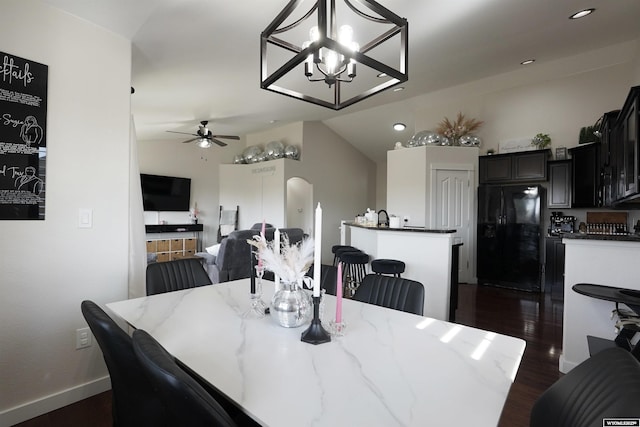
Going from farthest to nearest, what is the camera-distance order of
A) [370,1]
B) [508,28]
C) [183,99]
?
1. [183,99]
2. [508,28]
3. [370,1]

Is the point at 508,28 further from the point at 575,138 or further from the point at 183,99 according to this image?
the point at 183,99

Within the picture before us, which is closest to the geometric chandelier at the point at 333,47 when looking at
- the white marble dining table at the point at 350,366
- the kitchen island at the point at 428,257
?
the white marble dining table at the point at 350,366

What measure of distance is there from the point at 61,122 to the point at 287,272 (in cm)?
185

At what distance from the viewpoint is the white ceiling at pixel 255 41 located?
2.33 metres

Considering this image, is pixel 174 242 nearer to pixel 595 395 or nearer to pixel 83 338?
pixel 83 338

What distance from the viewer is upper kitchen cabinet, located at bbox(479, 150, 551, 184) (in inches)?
197

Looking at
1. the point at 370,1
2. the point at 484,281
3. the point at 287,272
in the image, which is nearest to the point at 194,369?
the point at 287,272

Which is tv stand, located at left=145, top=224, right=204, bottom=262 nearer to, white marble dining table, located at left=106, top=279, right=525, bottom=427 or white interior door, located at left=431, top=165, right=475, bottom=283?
white interior door, located at left=431, top=165, right=475, bottom=283

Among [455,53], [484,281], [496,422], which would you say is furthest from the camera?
[484,281]

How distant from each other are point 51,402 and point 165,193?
19.2 feet

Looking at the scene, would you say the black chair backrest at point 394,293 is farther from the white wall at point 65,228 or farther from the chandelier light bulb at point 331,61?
the white wall at point 65,228

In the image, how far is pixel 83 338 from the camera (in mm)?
2086

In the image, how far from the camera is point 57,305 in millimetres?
1986

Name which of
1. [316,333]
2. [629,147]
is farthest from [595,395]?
[629,147]
